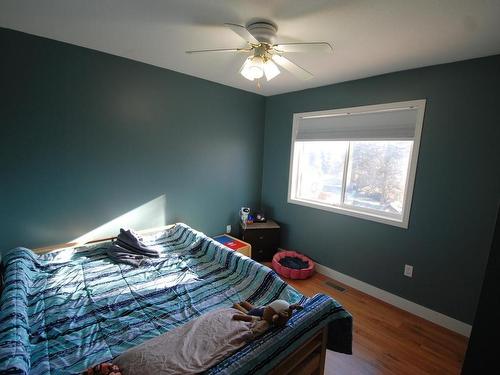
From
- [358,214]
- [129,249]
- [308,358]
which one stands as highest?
[358,214]

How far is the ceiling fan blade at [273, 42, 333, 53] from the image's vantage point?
4.88 ft

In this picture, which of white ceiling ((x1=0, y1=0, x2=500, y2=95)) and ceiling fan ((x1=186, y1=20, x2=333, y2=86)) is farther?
ceiling fan ((x1=186, y1=20, x2=333, y2=86))

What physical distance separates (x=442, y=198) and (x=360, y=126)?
1059 mm

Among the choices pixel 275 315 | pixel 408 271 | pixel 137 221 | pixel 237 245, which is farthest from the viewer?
pixel 237 245

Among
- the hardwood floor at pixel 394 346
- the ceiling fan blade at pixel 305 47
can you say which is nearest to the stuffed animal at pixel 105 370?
the hardwood floor at pixel 394 346

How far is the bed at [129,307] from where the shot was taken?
1.13 metres

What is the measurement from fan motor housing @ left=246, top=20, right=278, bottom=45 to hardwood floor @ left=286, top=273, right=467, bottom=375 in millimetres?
2364

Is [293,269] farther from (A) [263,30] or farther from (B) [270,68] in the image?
(A) [263,30]

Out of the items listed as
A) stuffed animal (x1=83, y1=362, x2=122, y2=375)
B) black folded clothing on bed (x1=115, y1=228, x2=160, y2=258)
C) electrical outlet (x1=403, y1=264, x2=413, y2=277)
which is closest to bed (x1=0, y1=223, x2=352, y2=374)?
black folded clothing on bed (x1=115, y1=228, x2=160, y2=258)

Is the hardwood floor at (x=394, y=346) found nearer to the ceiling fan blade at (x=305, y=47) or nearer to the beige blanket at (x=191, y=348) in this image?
the beige blanket at (x=191, y=348)

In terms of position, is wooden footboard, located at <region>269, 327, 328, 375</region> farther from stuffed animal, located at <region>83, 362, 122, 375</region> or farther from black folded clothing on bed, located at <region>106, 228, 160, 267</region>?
black folded clothing on bed, located at <region>106, 228, 160, 267</region>

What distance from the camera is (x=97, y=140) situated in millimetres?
2275

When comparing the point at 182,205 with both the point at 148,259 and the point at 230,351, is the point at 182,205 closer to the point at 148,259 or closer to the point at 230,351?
the point at 148,259

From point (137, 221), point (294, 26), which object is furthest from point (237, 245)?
point (294, 26)
